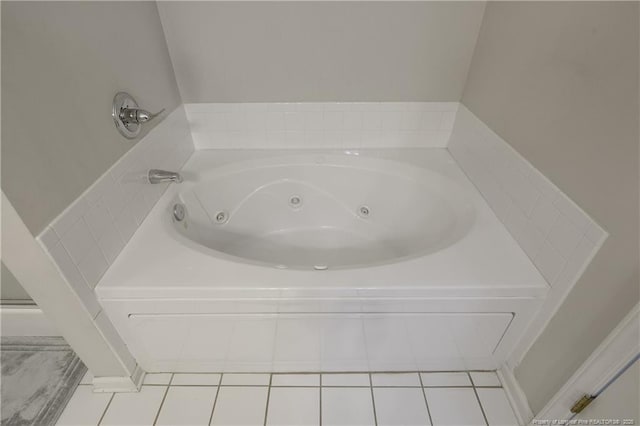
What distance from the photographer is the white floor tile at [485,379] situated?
1.18m

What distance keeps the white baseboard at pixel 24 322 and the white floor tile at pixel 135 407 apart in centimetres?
49

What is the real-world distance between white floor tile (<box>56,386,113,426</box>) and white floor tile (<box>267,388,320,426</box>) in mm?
600

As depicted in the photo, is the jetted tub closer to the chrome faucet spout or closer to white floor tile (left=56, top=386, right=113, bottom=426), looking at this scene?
the chrome faucet spout

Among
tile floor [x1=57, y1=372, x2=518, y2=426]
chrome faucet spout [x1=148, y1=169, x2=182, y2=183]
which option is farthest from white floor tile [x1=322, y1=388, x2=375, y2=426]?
chrome faucet spout [x1=148, y1=169, x2=182, y2=183]

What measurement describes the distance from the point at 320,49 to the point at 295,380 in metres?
1.38

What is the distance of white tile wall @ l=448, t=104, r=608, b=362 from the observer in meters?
0.81

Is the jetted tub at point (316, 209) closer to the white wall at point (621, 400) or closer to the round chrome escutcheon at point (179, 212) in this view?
the round chrome escutcheon at point (179, 212)

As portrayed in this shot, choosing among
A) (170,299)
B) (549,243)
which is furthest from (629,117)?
(170,299)

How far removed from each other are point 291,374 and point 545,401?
0.84m

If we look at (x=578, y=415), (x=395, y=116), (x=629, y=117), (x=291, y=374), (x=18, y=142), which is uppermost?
(x=395, y=116)

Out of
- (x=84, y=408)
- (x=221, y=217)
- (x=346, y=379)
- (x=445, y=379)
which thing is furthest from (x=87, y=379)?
(x=445, y=379)

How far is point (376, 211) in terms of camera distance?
164 centimetres

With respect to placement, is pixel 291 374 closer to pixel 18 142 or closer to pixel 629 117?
pixel 18 142

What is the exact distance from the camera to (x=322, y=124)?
159 cm
